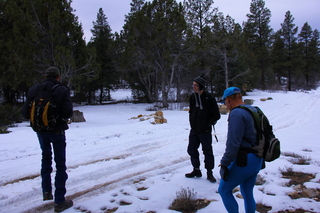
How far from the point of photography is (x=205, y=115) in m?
4.31

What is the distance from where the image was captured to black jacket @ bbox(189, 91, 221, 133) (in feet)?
14.1

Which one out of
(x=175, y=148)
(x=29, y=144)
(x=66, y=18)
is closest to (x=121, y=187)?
(x=175, y=148)

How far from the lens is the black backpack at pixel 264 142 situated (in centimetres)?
252

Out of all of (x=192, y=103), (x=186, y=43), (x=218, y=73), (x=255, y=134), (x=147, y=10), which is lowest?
(x=255, y=134)

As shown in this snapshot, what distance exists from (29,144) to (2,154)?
1098 millimetres

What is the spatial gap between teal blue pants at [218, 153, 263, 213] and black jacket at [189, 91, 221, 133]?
164cm

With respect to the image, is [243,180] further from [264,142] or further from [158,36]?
[158,36]

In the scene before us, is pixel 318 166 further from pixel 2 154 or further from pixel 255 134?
pixel 2 154

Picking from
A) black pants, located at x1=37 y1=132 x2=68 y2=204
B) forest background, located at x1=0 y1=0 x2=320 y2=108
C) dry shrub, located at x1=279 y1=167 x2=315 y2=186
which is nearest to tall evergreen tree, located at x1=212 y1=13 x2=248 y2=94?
forest background, located at x1=0 y1=0 x2=320 y2=108

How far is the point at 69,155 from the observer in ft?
20.8

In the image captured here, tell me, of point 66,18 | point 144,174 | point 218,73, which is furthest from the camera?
point 218,73

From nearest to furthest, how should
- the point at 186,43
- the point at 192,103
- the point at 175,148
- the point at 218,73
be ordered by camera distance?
1. the point at 192,103
2. the point at 175,148
3. the point at 186,43
4. the point at 218,73

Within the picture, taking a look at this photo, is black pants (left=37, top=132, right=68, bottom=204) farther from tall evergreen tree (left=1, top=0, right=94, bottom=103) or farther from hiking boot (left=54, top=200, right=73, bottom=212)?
tall evergreen tree (left=1, top=0, right=94, bottom=103)

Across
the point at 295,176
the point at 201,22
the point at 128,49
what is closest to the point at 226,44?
the point at 201,22
